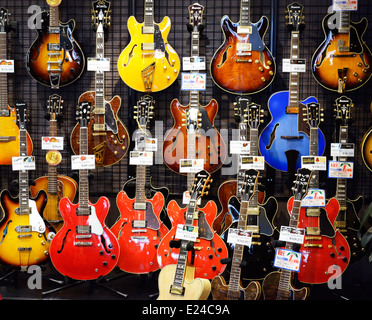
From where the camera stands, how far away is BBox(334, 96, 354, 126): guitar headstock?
13.0 ft

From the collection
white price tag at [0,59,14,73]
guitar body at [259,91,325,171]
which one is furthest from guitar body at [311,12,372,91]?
white price tag at [0,59,14,73]

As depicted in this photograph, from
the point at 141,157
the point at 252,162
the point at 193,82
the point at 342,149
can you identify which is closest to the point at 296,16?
the point at 193,82

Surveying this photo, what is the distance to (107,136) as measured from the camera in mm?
4191

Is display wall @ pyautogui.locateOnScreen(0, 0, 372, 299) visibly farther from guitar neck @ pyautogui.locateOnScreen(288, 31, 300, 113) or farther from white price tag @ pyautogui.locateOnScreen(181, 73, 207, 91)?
white price tag @ pyautogui.locateOnScreen(181, 73, 207, 91)

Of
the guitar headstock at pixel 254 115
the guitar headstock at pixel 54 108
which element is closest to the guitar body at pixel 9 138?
the guitar headstock at pixel 54 108

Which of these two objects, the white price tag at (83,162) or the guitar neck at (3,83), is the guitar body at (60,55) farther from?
the white price tag at (83,162)

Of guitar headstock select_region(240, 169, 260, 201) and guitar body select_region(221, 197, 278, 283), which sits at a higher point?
guitar headstock select_region(240, 169, 260, 201)

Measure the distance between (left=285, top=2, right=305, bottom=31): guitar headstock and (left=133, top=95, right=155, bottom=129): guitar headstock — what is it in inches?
49.4

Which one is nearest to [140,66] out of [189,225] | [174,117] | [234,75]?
[174,117]

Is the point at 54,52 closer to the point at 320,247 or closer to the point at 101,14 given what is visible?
the point at 101,14

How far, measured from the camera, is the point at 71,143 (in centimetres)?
423

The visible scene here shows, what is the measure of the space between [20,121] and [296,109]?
2.19 meters
